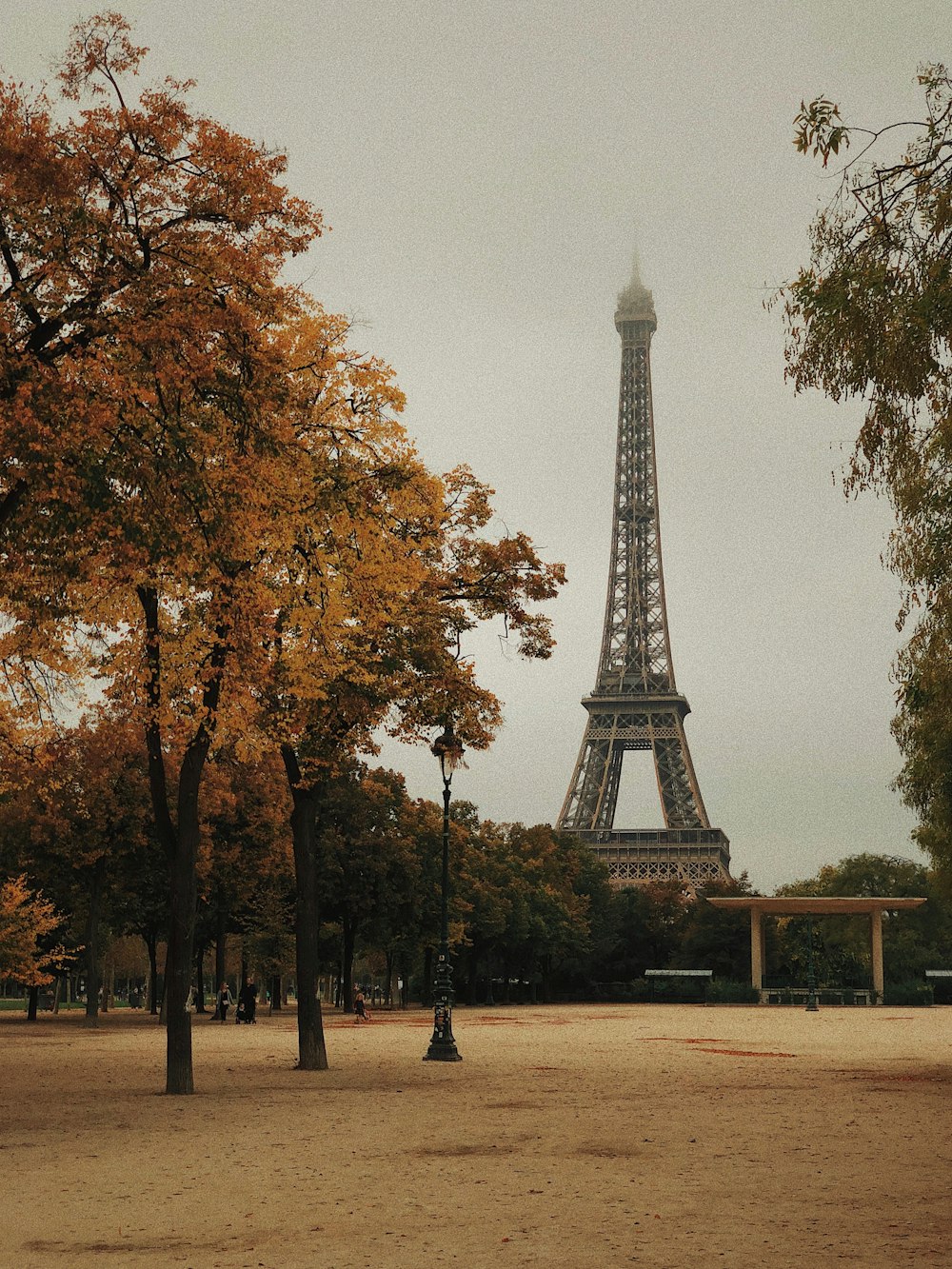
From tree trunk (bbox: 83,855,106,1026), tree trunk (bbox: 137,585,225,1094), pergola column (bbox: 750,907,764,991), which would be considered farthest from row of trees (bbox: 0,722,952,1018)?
pergola column (bbox: 750,907,764,991)

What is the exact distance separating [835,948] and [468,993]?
29.6 meters

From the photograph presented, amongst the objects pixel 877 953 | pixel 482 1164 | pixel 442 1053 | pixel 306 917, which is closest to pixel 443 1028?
pixel 442 1053

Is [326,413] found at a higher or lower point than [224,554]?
higher

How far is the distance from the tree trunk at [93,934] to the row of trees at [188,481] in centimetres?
2328

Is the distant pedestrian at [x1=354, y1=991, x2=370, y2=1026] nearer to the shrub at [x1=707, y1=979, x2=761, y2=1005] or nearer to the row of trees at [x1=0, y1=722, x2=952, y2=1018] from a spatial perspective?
the row of trees at [x1=0, y1=722, x2=952, y2=1018]

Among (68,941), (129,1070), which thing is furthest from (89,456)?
(68,941)

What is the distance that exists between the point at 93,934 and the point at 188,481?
33.7 meters

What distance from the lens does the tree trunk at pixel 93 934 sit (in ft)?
151

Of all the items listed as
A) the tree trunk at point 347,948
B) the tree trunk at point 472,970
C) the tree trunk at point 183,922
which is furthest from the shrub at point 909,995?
the tree trunk at point 183,922

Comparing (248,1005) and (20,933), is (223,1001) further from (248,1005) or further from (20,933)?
(20,933)

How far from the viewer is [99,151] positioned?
51.1 ft

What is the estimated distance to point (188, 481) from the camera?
15.5 metres

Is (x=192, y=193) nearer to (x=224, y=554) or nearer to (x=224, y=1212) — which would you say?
(x=224, y=554)

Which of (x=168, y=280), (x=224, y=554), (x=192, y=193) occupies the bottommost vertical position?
(x=224, y=554)
